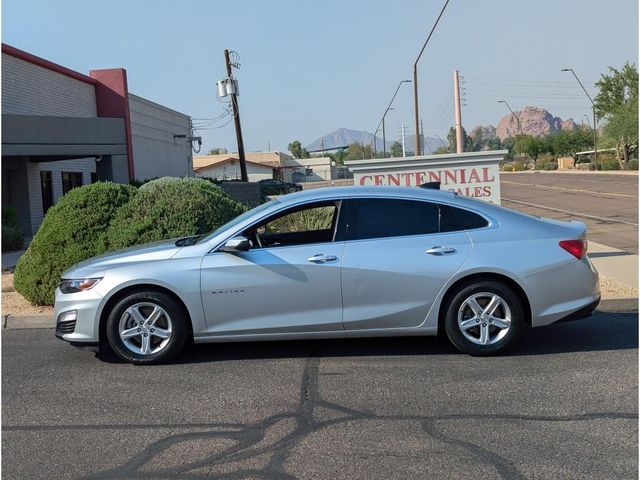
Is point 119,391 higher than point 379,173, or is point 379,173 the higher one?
point 379,173

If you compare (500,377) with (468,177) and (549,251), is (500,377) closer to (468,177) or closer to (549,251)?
(549,251)

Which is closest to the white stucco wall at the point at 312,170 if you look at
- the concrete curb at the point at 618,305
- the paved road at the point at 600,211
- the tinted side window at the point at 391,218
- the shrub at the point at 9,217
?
the paved road at the point at 600,211

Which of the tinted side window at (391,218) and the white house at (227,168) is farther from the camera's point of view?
the white house at (227,168)

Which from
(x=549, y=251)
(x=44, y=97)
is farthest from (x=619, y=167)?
(x=549, y=251)

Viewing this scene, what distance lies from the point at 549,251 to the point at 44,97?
66.6 feet

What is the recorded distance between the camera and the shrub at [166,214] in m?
9.16

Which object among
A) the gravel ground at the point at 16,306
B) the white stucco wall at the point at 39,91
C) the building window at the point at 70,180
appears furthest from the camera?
the building window at the point at 70,180

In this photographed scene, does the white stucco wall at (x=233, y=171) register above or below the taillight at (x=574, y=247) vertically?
above

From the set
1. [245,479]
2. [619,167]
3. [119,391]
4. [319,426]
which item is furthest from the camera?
[619,167]

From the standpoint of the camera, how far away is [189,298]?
20.7 feet

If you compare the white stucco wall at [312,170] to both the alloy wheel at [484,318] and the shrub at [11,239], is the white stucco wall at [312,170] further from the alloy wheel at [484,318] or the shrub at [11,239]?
the alloy wheel at [484,318]

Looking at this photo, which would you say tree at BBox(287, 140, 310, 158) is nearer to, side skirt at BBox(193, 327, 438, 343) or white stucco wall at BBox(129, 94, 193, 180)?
white stucco wall at BBox(129, 94, 193, 180)

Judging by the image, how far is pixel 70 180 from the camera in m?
25.8

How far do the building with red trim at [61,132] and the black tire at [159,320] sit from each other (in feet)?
38.5
